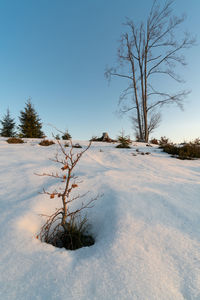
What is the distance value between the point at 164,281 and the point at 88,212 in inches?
33.0

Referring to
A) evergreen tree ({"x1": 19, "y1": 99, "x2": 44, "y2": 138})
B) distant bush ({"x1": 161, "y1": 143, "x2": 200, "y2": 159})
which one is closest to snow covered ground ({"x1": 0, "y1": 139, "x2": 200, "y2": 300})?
distant bush ({"x1": 161, "y1": 143, "x2": 200, "y2": 159})

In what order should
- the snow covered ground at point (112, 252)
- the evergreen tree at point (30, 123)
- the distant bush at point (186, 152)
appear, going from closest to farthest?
the snow covered ground at point (112, 252) → the distant bush at point (186, 152) → the evergreen tree at point (30, 123)

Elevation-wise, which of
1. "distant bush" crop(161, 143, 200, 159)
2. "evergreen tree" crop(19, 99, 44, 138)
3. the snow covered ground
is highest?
"evergreen tree" crop(19, 99, 44, 138)

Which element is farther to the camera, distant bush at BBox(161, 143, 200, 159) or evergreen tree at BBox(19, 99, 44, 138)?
evergreen tree at BBox(19, 99, 44, 138)

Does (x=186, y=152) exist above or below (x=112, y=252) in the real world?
above

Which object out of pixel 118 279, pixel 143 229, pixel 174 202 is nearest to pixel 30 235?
pixel 118 279

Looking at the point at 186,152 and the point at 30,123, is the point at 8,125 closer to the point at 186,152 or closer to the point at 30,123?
the point at 30,123

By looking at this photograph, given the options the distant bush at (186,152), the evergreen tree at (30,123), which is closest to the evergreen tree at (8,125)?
Result: the evergreen tree at (30,123)

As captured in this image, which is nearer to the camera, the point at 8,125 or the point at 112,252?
the point at 112,252

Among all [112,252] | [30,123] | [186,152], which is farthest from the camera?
[30,123]

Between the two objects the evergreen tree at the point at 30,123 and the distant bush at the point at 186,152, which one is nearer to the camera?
the distant bush at the point at 186,152

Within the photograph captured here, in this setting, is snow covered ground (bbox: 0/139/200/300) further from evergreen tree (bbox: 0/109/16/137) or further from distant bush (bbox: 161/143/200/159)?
evergreen tree (bbox: 0/109/16/137)

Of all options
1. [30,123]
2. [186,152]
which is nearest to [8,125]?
[30,123]

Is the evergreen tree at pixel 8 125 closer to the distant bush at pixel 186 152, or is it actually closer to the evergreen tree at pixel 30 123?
the evergreen tree at pixel 30 123
